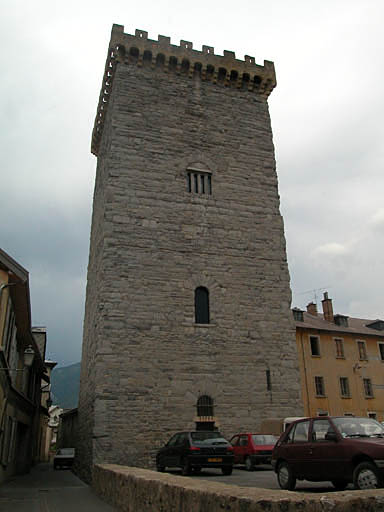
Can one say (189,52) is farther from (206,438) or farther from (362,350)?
(362,350)

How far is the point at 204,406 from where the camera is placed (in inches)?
575

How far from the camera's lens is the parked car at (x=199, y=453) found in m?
11.5

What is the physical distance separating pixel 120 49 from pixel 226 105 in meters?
4.64

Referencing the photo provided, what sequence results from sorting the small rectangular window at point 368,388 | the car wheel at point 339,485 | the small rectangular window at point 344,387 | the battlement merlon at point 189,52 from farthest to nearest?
the small rectangular window at point 368,388 < the small rectangular window at point 344,387 < the battlement merlon at point 189,52 < the car wheel at point 339,485

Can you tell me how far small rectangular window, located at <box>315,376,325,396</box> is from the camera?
2765 centimetres

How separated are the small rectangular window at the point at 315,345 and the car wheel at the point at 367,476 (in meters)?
22.4

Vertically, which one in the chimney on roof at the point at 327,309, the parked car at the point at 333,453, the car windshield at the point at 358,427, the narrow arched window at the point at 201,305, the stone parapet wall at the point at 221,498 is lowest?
the stone parapet wall at the point at 221,498

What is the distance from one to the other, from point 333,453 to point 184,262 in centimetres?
962

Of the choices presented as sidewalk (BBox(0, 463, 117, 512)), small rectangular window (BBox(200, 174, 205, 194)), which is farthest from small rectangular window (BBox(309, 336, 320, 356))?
sidewalk (BBox(0, 463, 117, 512))

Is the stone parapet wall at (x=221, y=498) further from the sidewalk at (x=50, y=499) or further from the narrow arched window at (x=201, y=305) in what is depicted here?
the narrow arched window at (x=201, y=305)

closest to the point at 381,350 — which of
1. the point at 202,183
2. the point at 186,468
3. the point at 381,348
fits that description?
the point at 381,348

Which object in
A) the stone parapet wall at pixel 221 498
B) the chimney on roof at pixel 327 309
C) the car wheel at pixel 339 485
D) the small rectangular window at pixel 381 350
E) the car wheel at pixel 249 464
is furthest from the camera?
the chimney on roof at pixel 327 309

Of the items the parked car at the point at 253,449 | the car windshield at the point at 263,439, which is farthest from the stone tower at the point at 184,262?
the car windshield at the point at 263,439

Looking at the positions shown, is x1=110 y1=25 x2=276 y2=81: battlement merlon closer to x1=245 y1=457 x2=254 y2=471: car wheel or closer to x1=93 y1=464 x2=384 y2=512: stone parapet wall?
x1=245 y1=457 x2=254 y2=471: car wheel
